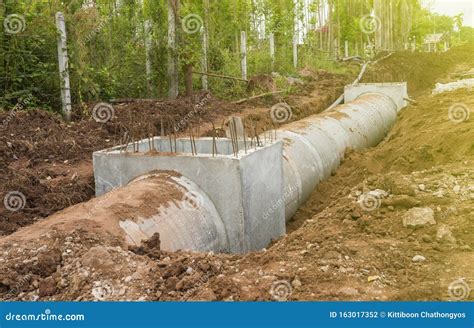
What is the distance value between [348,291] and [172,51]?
37.1ft

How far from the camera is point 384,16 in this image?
136 feet

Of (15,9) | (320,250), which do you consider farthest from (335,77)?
(320,250)

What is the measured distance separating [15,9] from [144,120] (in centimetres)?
356

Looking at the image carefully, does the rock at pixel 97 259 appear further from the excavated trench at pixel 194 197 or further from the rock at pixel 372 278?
the rock at pixel 372 278

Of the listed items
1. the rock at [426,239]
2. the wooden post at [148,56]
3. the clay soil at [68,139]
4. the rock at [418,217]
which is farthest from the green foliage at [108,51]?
the rock at [426,239]

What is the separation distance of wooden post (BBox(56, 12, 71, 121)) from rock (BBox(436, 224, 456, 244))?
8476 mm

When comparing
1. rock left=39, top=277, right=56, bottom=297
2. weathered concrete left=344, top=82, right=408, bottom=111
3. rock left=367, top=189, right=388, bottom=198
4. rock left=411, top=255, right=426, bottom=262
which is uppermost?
weathered concrete left=344, top=82, right=408, bottom=111

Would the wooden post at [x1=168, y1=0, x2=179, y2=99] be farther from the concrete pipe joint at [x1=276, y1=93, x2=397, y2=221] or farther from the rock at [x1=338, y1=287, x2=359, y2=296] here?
the rock at [x1=338, y1=287, x2=359, y2=296]

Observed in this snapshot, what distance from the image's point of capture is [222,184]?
20.3ft

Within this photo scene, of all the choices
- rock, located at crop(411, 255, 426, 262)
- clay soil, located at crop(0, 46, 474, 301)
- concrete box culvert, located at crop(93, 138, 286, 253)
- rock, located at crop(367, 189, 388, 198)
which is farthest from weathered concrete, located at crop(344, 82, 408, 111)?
rock, located at crop(411, 255, 426, 262)

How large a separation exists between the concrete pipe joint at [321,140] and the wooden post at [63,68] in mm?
4322

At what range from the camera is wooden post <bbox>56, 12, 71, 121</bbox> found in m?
11.2

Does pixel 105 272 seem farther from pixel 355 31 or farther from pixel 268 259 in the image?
pixel 355 31

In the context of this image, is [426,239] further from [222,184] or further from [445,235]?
[222,184]
